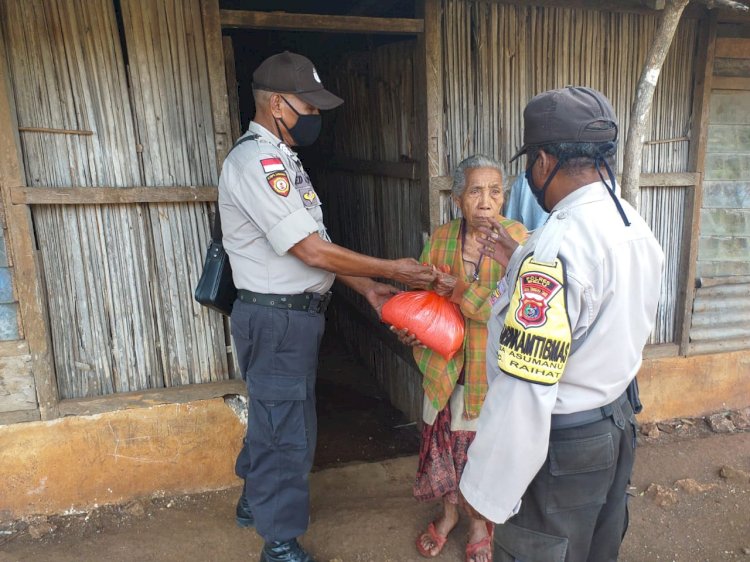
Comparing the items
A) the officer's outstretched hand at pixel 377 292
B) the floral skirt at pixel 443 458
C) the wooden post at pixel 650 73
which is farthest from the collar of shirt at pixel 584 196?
the floral skirt at pixel 443 458

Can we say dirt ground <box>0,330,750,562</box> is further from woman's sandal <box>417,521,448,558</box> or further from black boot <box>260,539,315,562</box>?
black boot <box>260,539,315,562</box>

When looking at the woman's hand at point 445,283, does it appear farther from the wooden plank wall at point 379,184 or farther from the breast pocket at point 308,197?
the wooden plank wall at point 379,184

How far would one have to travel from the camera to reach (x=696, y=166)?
3.85m

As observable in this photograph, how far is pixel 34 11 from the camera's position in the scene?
2686 mm

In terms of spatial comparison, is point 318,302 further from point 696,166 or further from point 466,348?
point 696,166

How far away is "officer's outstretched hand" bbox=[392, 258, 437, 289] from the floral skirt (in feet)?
2.29

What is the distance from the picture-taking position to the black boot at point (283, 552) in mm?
2637

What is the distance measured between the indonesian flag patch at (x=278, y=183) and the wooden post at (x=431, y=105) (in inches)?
48.6

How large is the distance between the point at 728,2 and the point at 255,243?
2.57m

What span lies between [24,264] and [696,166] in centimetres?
423

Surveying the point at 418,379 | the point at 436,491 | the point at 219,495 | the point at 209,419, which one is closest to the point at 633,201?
the point at 436,491

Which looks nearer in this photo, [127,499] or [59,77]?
[59,77]

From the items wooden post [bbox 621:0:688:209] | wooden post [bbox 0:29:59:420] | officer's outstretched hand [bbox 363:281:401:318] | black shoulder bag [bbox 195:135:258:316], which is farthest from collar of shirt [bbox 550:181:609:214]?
wooden post [bbox 0:29:59:420]

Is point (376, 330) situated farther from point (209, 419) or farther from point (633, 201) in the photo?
point (633, 201)
